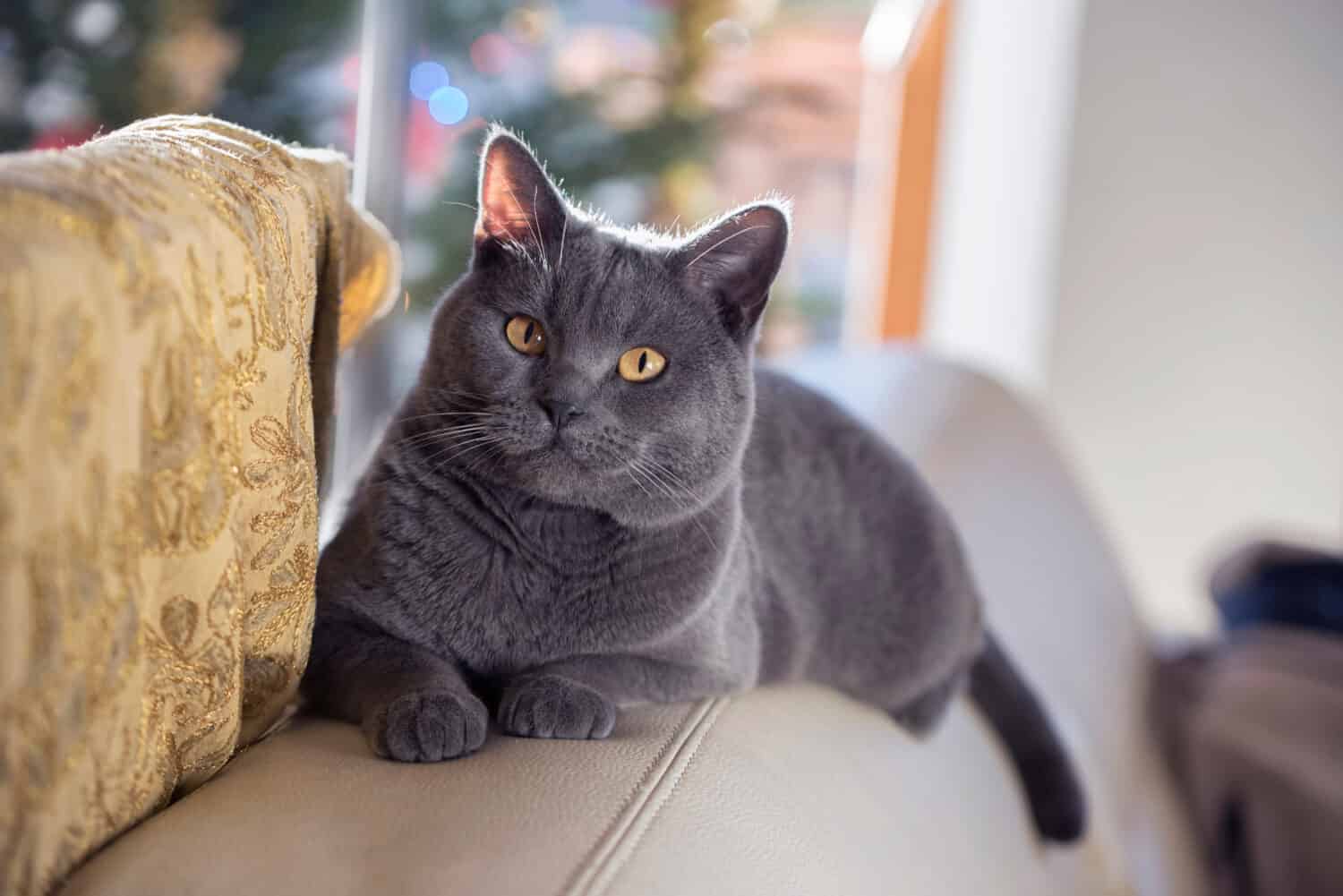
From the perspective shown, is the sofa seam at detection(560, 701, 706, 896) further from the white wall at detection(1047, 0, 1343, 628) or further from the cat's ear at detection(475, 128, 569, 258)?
the white wall at detection(1047, 0, 1343, 628)

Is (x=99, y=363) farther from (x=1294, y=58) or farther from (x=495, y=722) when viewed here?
(x=1294, y=58)

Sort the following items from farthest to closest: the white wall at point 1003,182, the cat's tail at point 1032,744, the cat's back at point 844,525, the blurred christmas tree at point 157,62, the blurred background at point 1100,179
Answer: the white wall at point 1003,182, the blurred background at point 1100,179, the blurred christmas tree at point 157,62, the cat's tail at point 1032,744, the cat's back at point 844,525

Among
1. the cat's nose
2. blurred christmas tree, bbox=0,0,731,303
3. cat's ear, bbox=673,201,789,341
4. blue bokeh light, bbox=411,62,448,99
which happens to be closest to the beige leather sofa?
the cat's nose

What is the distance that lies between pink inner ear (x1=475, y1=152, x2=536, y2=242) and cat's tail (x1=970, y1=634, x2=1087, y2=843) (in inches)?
31.3

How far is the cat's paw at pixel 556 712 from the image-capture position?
2.66ft

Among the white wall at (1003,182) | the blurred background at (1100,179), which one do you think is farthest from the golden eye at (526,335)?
the white wall at (1003,182)

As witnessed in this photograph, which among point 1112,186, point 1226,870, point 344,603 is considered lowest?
point 1226,870

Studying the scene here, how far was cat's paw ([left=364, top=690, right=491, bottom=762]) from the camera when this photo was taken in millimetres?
742

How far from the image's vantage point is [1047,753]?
1.37 m

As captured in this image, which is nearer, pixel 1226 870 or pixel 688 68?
pixel 1226 870

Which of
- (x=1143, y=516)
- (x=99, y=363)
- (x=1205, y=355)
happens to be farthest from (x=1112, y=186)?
(x=99, y=363)

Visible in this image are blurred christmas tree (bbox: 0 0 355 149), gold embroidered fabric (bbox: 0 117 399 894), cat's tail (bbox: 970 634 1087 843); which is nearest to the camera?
gold embroidered fabric (bbox: 0 117 399 894)

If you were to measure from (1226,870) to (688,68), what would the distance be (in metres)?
2.56

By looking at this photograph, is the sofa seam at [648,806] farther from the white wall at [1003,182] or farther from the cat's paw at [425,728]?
the white wall at [1003,182]
